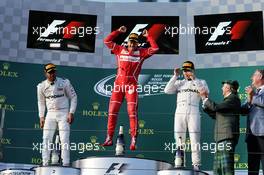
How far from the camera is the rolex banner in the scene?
7992mm

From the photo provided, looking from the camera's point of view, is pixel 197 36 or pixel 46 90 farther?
pixel 197 36

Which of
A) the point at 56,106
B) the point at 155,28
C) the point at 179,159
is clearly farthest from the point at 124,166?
the point at 155,28

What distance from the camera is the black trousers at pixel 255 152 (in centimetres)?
550

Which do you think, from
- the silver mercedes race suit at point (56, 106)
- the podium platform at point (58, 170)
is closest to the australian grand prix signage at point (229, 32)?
the silver mercedes race suit at point (56, 106)

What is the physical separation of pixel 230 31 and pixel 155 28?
39.7 inches

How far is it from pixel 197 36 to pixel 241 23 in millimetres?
608

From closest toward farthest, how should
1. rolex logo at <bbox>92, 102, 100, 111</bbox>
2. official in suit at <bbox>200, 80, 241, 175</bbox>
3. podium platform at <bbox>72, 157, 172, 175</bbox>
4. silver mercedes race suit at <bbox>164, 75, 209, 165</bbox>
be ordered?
1. podium platform at <bbox>72, 157, 172, 175</bbox>
2. official in suit at <bbox>200, 80, 241, 175</bbox>
3. silver mercedes race suit at <bbox>164, 75, 209, 165</bbox>
4. rolex logo at <bbox>92, 102, 100, 111</bbox>

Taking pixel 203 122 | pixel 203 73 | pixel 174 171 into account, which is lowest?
pixel 174 171

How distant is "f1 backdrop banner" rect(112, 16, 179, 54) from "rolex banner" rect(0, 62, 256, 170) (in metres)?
0.38

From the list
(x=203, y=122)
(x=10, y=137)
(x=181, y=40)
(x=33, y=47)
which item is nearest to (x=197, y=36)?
(x=181, y=40)

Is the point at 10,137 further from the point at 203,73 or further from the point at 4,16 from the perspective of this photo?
the point at 203,73

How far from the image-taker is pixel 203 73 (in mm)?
8406

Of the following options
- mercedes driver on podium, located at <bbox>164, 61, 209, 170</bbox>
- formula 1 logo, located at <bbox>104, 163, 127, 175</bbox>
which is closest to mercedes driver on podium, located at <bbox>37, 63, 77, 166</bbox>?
mercedes driver on podium, located at <bbox>164, 61, 209, 170</bbox>

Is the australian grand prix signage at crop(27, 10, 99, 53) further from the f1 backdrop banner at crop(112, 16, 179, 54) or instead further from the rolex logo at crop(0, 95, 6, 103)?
the rolex logo at crop(0, 95, 6, 103)
